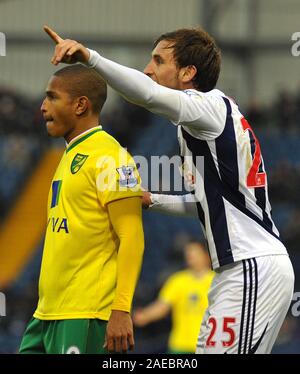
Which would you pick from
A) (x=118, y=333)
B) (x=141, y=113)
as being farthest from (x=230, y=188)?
(x=141, y=113)

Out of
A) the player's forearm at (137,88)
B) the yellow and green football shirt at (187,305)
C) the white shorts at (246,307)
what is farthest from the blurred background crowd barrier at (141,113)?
the player's forearm at (137,88)

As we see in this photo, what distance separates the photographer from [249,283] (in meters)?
4.98

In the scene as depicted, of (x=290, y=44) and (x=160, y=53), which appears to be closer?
(x=160, y=53)

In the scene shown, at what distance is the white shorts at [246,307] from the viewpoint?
4.96m

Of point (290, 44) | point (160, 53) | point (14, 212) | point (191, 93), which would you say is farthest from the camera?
point (290, 44)

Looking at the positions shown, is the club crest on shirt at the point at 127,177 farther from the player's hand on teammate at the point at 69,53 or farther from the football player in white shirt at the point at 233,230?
the player's hand on teammate at the point at 69,53

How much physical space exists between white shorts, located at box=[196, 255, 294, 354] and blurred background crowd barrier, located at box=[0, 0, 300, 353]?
832 centimetres

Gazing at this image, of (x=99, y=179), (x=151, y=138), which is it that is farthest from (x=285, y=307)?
(x=151, y=138)

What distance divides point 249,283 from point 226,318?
0.66 feet

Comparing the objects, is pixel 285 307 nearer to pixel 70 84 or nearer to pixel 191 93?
pixel 191 93

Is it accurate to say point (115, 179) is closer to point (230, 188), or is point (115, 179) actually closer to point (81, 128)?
point (81, 128)

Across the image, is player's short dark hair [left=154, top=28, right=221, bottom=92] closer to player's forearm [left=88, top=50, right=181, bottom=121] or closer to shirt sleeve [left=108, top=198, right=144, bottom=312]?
player's forearm [left=88, top=50, right=181, bottom=121]

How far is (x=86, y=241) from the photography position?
205 inches
